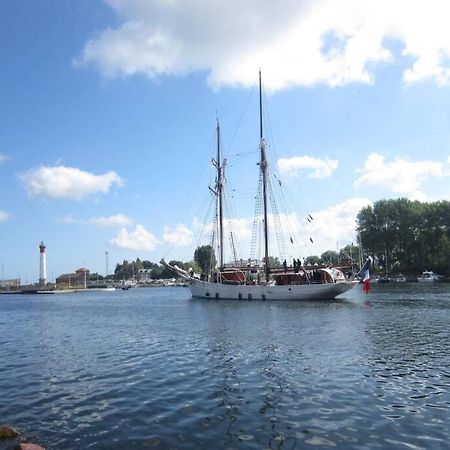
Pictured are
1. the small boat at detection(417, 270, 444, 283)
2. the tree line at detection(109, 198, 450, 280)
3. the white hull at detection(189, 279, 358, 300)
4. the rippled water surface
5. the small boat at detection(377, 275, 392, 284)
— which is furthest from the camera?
the small boat at detection(377, 275, 392, 284)

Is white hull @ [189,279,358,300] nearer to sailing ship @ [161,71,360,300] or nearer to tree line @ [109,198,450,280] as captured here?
sailing ship @ [161,71,360,300]

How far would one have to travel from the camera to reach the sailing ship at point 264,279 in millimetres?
78750

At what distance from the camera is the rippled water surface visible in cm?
1406

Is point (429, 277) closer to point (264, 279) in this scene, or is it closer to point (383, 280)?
point (383, 280)

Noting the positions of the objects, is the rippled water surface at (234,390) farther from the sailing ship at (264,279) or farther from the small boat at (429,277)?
the small boat at (429,277)

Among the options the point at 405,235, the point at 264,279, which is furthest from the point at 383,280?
the point at 264,279

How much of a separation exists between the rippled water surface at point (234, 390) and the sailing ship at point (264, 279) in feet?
137

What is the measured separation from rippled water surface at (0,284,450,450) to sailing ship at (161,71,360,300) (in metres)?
41.7

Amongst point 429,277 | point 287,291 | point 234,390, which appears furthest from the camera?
point 429,277

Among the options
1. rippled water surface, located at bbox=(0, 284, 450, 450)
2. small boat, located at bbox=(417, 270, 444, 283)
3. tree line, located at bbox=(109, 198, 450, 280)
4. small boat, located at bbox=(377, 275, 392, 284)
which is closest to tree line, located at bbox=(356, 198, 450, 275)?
tree line, located at bbox=(109, 198, 450, 280)

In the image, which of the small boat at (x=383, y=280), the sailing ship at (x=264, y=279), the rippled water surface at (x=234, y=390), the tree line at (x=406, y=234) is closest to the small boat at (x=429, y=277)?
the tree line at (x=406, y=234)

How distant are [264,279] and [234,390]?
69.9 meters

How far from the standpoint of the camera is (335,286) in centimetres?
7750

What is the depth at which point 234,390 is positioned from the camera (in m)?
19.3
